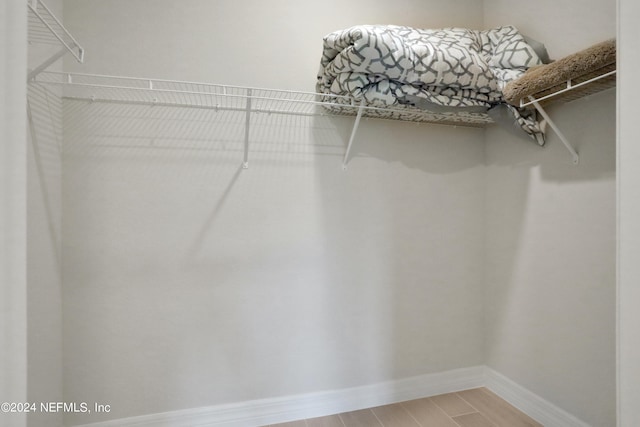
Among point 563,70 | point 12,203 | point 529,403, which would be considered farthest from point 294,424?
point 563,70

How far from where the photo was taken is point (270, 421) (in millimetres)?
1566

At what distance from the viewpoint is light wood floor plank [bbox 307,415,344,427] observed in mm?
1563

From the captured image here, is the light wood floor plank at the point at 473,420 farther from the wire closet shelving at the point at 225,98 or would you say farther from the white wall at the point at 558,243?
the wire closet shelving at the point at 225,98

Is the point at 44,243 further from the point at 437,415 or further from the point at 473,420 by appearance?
the point at 473,420

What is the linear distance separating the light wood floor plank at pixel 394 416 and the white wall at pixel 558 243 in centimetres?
61

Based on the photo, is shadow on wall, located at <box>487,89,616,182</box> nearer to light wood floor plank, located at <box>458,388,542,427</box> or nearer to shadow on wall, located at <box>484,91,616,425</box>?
shadow on wall, located at <box>484,91,616,425</box>

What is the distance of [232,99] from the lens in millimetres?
1531

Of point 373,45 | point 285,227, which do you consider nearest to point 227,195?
point 285,227

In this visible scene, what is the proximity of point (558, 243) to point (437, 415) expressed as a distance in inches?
40.3

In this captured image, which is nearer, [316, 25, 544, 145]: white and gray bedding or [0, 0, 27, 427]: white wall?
[0, 0, 27, 427]: white wall

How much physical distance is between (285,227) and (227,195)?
316mm

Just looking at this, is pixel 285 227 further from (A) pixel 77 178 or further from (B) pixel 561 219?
(B) pixel 561 219

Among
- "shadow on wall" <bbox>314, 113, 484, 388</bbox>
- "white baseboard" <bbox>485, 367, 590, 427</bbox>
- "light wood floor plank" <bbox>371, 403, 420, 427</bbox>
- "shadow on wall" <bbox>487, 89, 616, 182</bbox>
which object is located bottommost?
"light wood floor plank" <bbox>371, 403, 420, 427</bbox>

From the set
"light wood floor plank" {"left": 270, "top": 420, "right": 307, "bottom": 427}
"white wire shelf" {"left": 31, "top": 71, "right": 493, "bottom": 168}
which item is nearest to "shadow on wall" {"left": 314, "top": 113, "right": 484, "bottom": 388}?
"white wire shelf" {"left": 31, "top": 71, "right": 493, "bottom": 168}
